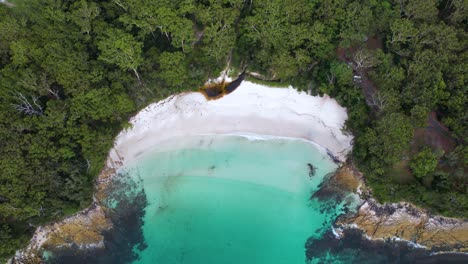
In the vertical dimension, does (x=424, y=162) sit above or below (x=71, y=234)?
above

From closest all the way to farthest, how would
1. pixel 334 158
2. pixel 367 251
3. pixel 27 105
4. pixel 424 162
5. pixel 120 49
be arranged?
pixel 424 162, pixel 27 105, pixel 120 49, pixel 367 251, pixel 334 158

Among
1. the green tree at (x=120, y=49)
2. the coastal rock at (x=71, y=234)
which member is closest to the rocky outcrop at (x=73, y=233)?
the coastal rock at (x=71, y=234)

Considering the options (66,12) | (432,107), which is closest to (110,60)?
(66,12)

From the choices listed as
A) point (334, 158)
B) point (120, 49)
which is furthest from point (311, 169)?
point (120, 49)

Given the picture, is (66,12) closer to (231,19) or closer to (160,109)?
(160,109)

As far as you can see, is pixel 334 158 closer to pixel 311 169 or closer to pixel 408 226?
pixel 311 169

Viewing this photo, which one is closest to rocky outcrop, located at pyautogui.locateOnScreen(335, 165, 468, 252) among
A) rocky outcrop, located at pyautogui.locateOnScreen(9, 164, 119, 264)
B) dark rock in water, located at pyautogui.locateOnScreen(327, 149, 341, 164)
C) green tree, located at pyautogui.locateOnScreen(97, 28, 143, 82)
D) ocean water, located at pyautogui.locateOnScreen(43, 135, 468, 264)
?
ocean water, located at pyautogui.locateOnScreen(43, 135, 468, 264)

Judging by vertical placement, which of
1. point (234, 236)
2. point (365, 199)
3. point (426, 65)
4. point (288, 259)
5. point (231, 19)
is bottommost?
point (288, 259)
